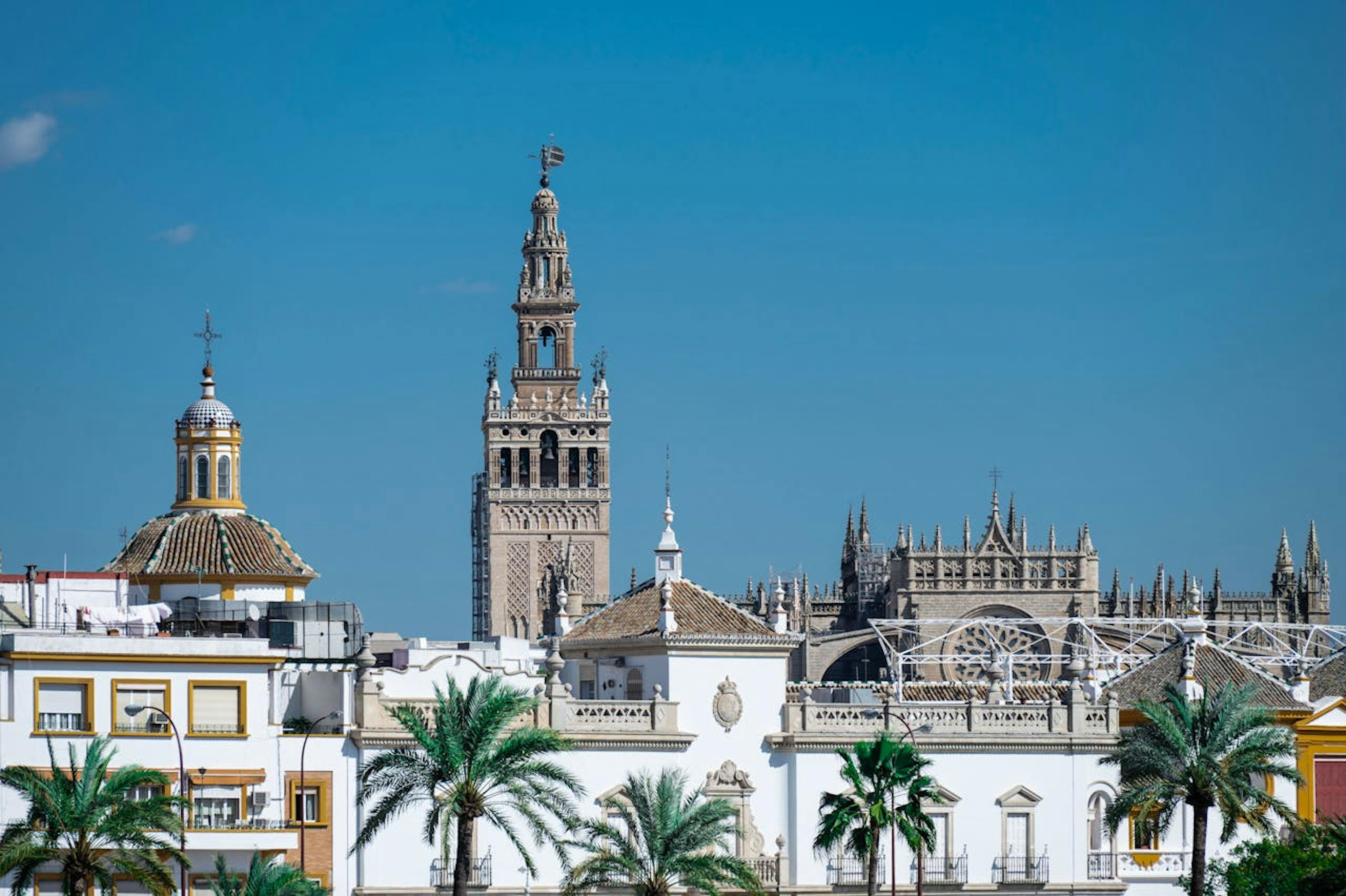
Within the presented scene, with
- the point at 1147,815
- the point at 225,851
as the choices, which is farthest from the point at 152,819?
the point at 1147,815

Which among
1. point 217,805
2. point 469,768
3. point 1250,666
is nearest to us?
point 469,768

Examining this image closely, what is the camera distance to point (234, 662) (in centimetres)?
6378

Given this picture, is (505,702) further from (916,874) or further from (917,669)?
(917,669)

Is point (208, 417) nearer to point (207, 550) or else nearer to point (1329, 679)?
point (207, 550)

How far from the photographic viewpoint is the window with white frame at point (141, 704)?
207 feet

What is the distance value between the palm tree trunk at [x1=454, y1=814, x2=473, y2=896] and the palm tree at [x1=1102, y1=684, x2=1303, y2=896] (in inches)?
581

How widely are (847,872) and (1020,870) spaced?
4.38m

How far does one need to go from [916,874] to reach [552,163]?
303 feet

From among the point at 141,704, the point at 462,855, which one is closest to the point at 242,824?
the point at 141,704

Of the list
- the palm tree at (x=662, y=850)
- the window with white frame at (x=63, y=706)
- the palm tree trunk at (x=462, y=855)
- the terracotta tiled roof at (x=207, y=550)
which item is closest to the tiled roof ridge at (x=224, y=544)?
the terracotta tiled roof at (x=207, y=550)

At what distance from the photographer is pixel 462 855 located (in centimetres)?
5694

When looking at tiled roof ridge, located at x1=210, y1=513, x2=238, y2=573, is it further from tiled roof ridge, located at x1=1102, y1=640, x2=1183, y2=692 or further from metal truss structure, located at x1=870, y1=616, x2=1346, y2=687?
metal truss structure, located at x1=870, y1=616, x2=1346, y2=687

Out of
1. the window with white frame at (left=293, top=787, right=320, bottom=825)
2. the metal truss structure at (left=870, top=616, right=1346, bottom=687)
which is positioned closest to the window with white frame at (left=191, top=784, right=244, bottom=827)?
the window with white frame at (left=293, top=787, right=320, bottom=825)

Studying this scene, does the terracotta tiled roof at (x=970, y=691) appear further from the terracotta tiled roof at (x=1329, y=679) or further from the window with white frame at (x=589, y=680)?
the window with white frame at (x=589, y=680)
